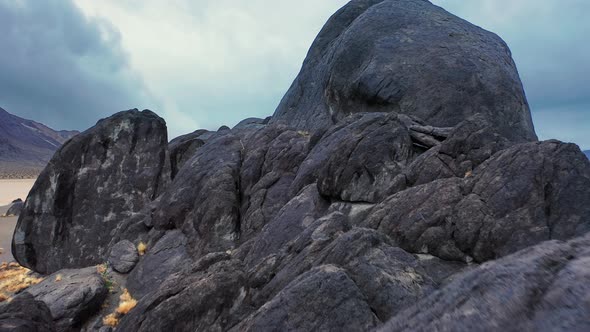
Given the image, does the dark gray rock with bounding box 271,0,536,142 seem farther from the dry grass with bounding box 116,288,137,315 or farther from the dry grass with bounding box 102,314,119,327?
the dry grass with bounding box 102,314,119,327

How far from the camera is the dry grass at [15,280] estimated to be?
27516mm

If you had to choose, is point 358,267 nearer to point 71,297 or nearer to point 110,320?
point 110,320

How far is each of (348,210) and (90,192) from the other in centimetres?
2158

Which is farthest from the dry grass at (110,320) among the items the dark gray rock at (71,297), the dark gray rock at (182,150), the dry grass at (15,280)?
the dark gray rock at (182,150)

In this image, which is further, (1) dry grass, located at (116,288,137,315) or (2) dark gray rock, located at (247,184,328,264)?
(1) dry grass, located at (116,288,137,315)

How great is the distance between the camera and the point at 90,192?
104 ft

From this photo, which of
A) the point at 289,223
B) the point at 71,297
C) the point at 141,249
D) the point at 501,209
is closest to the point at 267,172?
the point at 289,223

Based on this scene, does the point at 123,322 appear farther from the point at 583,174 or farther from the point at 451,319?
the point at 583,174

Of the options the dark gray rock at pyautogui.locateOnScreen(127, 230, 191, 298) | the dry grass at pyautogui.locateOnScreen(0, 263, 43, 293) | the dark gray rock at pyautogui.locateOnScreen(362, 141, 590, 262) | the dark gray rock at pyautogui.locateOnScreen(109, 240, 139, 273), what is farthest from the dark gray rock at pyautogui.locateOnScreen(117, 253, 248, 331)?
the dry grass at pyautogui.locateOnScreen(0, 263, 43, 293)

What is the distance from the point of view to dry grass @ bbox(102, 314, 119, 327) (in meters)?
19.6

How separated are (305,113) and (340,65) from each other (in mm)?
6284

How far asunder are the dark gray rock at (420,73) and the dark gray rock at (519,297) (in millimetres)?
22073

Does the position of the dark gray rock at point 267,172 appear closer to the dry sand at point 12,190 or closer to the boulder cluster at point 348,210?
the boulder cluster at point 348,210

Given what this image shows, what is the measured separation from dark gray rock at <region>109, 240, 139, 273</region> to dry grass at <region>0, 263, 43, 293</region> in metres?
6.14
